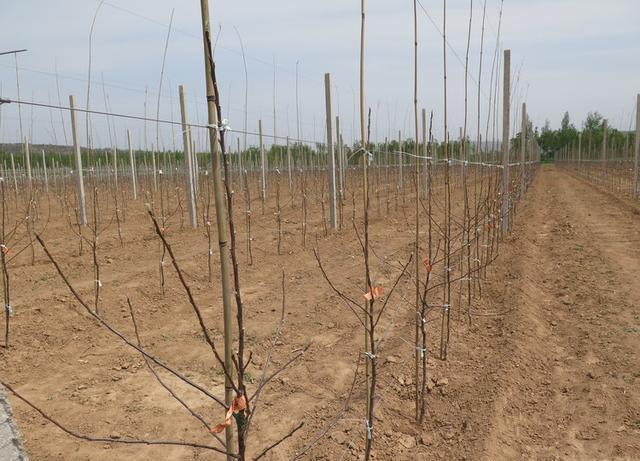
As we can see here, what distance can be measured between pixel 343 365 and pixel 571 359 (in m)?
1.57

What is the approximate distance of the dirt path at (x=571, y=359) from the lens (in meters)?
2.28

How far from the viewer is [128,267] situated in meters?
5.44

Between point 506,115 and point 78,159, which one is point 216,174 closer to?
point 506,115

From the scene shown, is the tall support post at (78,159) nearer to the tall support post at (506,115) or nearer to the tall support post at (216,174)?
the tall support post at (506,115)

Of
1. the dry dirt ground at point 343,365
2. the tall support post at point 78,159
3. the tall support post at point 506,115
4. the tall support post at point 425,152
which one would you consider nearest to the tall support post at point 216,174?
the dry dirt ground at point 343,365

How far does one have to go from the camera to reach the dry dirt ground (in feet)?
7.43

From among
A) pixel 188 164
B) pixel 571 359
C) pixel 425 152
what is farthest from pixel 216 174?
pixel 188 164

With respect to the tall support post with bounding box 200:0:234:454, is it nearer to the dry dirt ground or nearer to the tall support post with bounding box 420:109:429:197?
the dry dirt ground

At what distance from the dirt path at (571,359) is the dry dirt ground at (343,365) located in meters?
0.01

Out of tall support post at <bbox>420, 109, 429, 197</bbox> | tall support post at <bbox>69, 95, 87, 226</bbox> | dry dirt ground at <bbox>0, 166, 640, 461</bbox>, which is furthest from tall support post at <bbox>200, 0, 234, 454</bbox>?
tall support post at <bbox>69, 95, 87, 226</bbox>

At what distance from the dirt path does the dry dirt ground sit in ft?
0.03

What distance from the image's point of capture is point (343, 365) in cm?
303

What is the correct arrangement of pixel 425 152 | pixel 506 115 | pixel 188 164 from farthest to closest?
pixel 188 164 < pixel 506 115 < pixel 425 152

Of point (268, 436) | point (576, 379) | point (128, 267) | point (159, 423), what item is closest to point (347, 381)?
point (268, 436)
